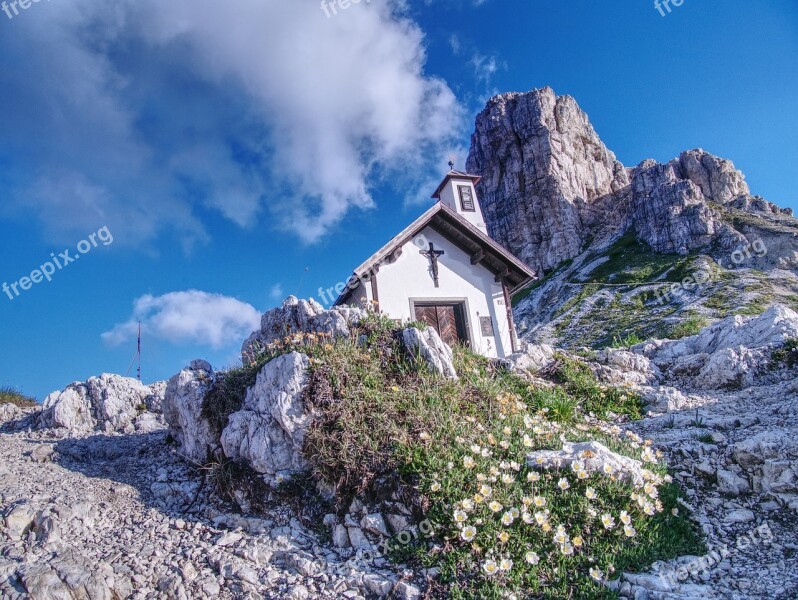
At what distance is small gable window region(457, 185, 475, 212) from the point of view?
819 inches

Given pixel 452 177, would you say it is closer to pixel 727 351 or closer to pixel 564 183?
pixel 727 351

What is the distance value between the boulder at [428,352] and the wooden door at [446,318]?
785 centimetres

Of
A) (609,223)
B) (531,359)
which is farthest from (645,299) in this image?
(609,223)

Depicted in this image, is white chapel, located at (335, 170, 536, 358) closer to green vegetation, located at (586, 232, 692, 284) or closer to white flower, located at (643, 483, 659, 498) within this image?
white flower, located at (643, 483, 659, 498)

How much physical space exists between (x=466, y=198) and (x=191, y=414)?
15698mm

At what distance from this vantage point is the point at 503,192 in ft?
285

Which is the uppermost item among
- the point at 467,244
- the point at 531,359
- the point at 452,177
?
the point at 452,177

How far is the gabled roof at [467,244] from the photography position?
16562 millimetres

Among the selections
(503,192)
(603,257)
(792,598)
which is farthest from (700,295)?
(503,192)

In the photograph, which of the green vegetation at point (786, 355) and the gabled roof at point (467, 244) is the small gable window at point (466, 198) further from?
the green vegetation at point (786, 355)

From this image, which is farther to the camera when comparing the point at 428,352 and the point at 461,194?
the point at 461,194

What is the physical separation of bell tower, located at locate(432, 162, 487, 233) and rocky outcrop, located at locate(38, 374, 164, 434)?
1360cm

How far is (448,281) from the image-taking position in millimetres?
17156

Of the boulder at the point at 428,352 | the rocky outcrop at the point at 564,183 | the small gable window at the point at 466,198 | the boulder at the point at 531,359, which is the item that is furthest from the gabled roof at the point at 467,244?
the rocky outcrop at the point at 564,183
